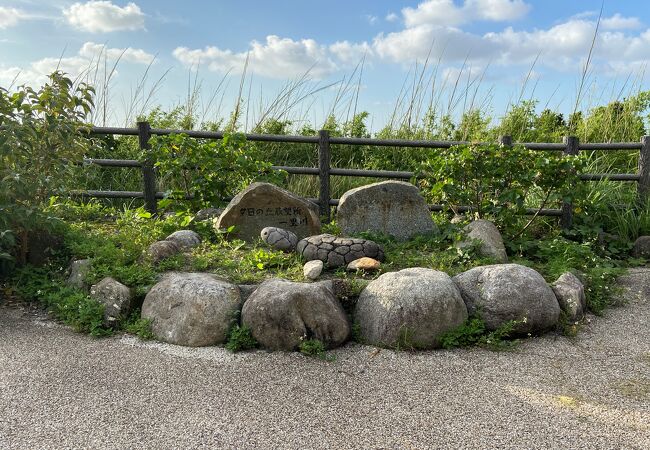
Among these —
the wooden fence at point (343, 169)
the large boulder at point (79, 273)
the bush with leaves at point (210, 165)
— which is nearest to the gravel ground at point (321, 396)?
the large boulder at point (79, 273)

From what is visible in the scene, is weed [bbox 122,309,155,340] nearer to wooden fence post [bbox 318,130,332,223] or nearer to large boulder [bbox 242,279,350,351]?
large boulder [bbox 242,279,350,351]

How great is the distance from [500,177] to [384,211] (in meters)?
1.17

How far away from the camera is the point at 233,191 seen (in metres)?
6.65

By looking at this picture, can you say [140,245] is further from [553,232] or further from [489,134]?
[489,134]

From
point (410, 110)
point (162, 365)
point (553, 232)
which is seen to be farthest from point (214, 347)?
point (410, 110)

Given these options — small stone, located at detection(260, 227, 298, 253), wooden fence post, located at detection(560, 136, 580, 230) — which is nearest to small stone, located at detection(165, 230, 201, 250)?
small stone, located at detection(260, 227, 298, 253)

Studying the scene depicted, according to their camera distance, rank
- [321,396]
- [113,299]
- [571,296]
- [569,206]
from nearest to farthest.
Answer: [321,396], [113,299], [571,296], [569,206]

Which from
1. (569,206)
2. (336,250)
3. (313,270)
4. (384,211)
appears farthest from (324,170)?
(569,206)

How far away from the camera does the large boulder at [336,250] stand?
4.76 meters

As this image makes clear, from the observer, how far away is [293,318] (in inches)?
147

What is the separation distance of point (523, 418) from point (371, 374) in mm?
870

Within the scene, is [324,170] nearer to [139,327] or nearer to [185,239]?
[185,239]

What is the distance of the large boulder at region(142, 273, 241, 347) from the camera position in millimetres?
3855

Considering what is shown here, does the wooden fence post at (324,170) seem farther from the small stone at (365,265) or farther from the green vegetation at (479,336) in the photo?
the green vegetation at (479,336)
